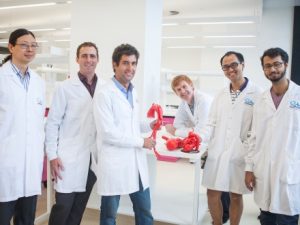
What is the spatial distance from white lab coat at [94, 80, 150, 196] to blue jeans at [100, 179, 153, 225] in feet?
0.27

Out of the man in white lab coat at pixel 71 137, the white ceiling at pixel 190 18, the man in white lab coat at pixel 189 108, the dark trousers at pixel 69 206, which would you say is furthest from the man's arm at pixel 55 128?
the white ceiling at pixel 190 18

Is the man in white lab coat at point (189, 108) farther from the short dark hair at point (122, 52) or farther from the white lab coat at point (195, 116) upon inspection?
the short dark hair at point (122, 52)

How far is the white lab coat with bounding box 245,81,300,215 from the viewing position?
163 cm

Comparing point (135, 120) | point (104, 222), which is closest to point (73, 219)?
point (104, 222)

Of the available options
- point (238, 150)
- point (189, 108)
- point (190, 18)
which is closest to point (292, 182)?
point (238, 150)

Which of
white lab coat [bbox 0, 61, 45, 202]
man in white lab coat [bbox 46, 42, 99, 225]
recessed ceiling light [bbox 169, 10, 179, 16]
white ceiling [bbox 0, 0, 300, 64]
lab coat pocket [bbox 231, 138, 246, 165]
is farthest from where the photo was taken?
recessed ceiling light [bbox 169, 10, 179, 16]

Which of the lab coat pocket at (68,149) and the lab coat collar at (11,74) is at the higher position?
the lab coat collar at (11,74)

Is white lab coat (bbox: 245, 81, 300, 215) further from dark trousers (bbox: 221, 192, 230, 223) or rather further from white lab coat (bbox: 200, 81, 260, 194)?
dark trousers (bbox: 221, 192, 230, 223)

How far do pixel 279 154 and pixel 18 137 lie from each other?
1386 mm

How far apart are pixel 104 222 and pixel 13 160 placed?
0.62 metres

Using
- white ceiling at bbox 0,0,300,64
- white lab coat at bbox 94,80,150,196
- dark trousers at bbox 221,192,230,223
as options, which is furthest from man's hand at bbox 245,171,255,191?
white ceiling at bbox 0,0,300,64

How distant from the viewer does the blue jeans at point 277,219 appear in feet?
5.59

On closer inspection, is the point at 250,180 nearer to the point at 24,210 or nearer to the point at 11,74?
the point at 24,210

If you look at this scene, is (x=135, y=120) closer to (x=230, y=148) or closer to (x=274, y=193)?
(x=230, y=148)
